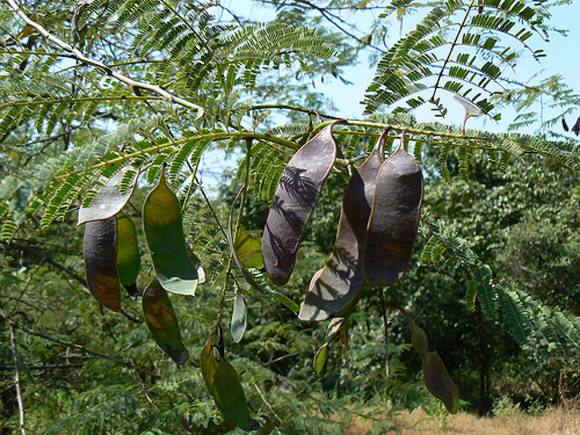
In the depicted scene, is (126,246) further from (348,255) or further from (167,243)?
(348,255)

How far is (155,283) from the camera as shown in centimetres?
68

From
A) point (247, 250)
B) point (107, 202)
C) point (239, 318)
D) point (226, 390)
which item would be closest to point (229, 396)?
point (226, 390)

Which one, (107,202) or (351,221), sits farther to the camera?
(107,202)

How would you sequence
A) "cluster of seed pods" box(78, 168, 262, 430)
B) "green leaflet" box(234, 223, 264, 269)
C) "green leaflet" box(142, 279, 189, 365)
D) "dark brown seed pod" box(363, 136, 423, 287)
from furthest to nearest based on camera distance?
"green leaflet" box(234, 223, 264, 269), "green leaflet" box(142, 279, 189, 365), "cluster of seed pods" box(78, 168, 262, 430), "dark brown seed pod" box(363, 136, 423, 287)

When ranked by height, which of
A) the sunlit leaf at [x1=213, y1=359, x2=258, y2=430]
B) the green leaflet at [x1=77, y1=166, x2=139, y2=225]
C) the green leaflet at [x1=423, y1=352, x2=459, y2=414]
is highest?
the green leaflet at [x1=77, y1=166, x2=139, y2=225]

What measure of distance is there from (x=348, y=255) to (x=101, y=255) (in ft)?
1.02

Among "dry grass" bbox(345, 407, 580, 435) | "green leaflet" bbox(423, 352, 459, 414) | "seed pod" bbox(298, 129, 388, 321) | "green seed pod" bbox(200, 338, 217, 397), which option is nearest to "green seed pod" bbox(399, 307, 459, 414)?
"green leaflet" bbox(423, 352, 459, 414)

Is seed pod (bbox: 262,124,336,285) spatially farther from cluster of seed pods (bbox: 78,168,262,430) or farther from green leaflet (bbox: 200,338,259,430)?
green leaflet (bbox: 200,338,259,430)

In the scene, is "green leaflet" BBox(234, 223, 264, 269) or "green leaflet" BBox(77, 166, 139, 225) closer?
"green leaflet" BBox(77, 166, 139, 225)

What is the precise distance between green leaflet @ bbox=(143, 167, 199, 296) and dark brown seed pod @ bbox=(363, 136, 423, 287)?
0.67 ft

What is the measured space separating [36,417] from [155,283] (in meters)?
3.79

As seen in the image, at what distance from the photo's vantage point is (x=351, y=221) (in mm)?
528

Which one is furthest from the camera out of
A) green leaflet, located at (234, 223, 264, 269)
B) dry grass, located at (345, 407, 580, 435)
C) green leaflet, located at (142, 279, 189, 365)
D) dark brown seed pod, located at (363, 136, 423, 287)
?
dry grass, located at (345, 407, 580, 435)

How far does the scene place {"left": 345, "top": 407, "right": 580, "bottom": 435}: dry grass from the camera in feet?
22.7
